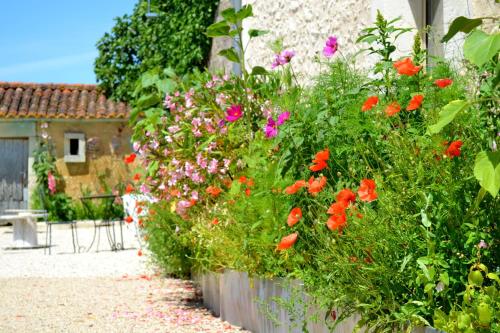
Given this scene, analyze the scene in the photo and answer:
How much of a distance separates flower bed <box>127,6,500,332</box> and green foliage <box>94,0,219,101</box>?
8.19 metres

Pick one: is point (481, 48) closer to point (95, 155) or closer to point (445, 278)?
point (445, 278)

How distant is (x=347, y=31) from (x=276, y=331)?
3.24 metres

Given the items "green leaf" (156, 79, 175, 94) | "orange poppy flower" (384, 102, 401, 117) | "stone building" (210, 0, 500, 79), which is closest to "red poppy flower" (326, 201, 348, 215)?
"orange poppy flower" (384, 102, 401, 117)

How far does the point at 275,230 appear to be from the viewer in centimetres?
415

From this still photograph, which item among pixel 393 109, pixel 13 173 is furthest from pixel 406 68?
pixel 13 173

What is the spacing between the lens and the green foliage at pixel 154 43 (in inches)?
551

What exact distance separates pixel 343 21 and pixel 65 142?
13060 mm

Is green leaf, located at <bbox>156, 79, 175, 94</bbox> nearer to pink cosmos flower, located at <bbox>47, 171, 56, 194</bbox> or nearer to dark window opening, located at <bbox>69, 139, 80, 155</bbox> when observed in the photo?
pink cosmos flower, located at <bbox>47, 171, 56, 194</bbox>

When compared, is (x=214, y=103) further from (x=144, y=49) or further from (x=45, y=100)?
(x=45, y=100)

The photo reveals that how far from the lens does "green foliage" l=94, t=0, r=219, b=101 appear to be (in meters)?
14.0

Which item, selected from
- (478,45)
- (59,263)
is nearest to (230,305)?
(478,45)

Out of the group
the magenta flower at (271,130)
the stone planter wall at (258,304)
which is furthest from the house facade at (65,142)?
the magenta flower at (271,130)

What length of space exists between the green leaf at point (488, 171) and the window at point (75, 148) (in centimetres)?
1711

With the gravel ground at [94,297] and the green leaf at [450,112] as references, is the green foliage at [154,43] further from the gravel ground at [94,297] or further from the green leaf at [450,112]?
the green leaf at [450,112]
